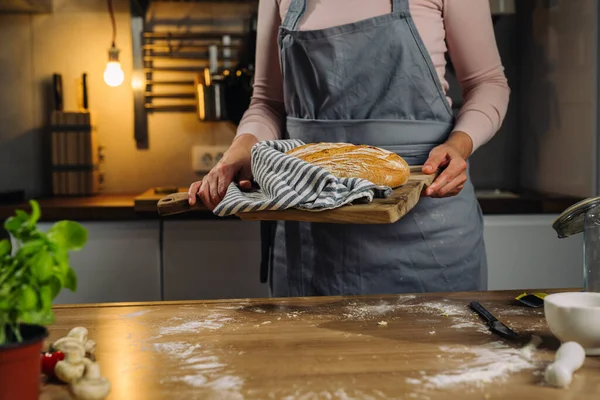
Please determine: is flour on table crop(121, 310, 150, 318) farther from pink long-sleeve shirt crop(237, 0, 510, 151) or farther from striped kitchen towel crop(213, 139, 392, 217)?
pink long-sleeve shirt crop(237, 0, 510, 151)

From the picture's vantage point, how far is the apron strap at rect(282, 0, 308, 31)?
136 centimetres

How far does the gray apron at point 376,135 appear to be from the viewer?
1.30m

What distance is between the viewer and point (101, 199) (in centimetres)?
229

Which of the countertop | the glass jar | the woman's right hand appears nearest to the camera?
the glass jar

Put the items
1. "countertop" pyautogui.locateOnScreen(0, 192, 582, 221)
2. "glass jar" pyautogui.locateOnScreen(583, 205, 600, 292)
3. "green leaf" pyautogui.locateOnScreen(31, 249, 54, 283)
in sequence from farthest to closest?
1. "countertop" pyautogui.locateOnScreen(0, 192, 582, 221)
2. "glass jar" pyautogui.locateOnScreen(583, 205, 600, 292)
3. "green leaf" pyautogui.locateOnScreen(31, 249, 54, 283)

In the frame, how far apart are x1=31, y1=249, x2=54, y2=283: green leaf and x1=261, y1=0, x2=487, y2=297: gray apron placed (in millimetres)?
804

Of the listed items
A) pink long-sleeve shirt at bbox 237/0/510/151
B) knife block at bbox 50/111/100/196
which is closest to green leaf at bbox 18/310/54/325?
pink long-sleeve shirt at bbox 237/0/510/151

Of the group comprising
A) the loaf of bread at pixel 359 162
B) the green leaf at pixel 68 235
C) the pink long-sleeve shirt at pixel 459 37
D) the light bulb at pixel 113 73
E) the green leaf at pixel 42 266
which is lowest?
the green leaf at pixel 42 266

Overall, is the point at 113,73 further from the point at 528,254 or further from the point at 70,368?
the point at 70,368

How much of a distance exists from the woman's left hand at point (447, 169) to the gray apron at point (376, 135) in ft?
0.34

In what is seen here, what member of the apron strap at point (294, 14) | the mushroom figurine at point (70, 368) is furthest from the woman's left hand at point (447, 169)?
the mushroom figurine at point (70, 368)

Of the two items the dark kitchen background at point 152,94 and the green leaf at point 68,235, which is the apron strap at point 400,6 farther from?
the dark kitchen background at point 152,94

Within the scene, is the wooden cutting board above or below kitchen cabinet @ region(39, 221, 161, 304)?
above

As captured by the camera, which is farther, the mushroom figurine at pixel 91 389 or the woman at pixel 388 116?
the woman at pixel 388 116
